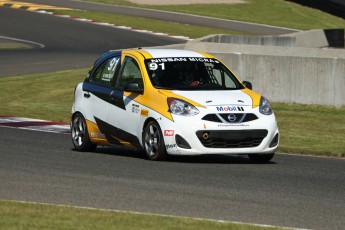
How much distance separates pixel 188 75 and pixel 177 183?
334 cm

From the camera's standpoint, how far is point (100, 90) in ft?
53.1

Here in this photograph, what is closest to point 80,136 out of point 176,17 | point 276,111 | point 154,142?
point 154,142

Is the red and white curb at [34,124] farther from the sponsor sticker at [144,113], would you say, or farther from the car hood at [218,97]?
the car hood at [218,97]

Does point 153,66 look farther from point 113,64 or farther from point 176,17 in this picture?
point 176,17

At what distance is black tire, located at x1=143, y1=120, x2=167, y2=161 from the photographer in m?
14.7

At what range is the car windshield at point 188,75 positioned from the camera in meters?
15.3

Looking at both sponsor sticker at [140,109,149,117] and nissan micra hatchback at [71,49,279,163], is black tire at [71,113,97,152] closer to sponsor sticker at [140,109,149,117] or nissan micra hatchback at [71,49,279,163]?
nissan micra hatchback at [71,49,279,163]

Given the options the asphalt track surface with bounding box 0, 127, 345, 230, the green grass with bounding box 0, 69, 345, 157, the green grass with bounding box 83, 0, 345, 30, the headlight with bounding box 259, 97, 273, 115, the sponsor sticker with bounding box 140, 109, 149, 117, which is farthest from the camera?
the green grass with bounding box 83, 0, 345, 30

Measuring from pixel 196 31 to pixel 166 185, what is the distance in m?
35.4

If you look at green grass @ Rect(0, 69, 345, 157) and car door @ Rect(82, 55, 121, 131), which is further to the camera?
green grass @ Rect(0, 69, 345, 157)

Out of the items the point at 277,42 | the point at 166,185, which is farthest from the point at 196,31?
the point at 166,185

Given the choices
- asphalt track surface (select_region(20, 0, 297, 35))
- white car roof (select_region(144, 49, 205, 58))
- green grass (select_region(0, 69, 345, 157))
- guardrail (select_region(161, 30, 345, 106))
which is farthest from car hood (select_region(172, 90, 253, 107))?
asphalt track surface (select_region(20, 0, 297, 35))

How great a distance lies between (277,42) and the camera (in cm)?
3534

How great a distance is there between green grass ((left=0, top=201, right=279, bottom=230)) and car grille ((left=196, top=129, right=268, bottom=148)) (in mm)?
4547
